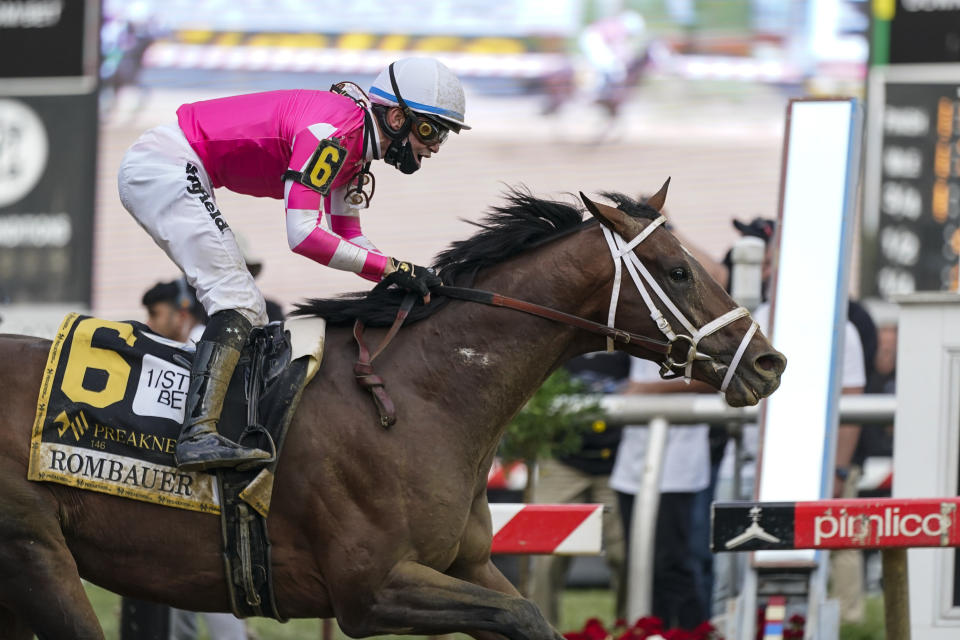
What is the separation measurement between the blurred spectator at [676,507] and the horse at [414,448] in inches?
111

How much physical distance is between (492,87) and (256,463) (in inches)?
388

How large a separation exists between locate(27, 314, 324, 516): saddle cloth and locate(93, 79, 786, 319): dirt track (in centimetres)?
880

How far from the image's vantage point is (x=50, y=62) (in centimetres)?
1348

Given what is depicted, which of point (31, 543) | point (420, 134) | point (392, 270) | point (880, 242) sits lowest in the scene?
point (31, 543)

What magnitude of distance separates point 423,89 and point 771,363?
1.32 m

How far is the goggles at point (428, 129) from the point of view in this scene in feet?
14.4

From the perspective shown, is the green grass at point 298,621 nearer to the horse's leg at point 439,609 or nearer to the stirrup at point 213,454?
the horse's leg at point 439,609

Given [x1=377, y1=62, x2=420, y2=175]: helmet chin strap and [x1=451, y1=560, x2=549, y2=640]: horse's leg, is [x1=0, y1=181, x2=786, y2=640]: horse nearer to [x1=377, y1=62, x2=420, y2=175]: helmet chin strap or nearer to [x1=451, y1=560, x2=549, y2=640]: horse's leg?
[x1=451, y1=560, x2=549, y2=640]: horse's leg

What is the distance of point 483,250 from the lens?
4.49 meters

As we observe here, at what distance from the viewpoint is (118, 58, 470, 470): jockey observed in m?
4.15

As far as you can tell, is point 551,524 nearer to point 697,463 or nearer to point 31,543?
point 31,543

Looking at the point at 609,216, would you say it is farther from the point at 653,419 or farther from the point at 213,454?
the point at 653,419

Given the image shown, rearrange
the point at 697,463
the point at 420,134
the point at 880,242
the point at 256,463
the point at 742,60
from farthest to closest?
the point at 742,60
the point at 880,242
the point at 697,463
the point at 420,134
the point at 256,463

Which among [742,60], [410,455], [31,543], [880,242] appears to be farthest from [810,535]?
[742,60]
